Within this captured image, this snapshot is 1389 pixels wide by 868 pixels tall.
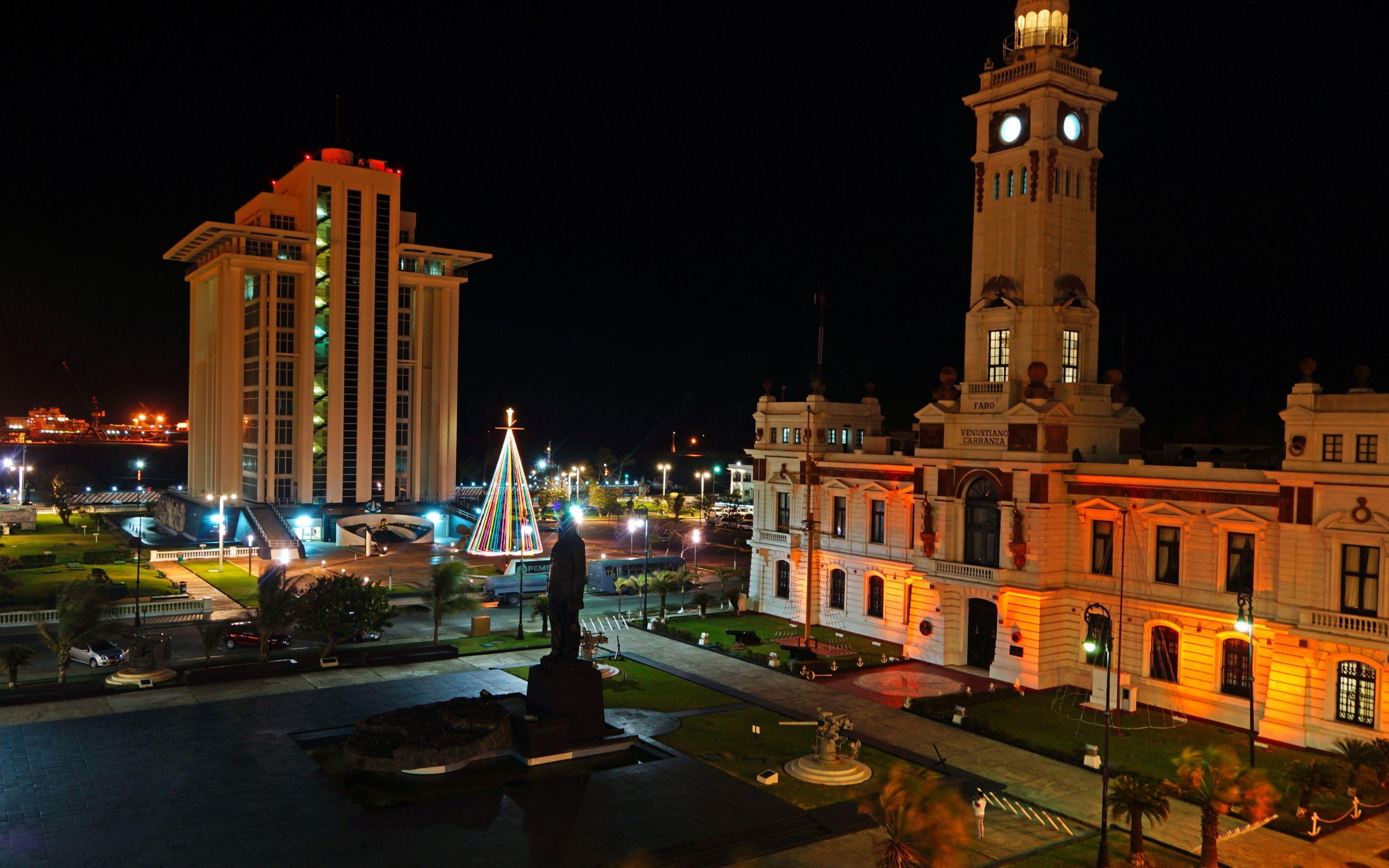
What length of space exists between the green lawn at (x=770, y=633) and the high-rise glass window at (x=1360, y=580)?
19.0 m

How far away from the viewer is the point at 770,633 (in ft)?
173

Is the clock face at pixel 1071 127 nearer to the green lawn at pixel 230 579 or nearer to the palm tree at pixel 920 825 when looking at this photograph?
the palm tree at pixel 920 825

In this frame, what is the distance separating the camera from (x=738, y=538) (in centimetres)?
9081

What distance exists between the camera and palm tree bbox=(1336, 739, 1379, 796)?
28.0 meters

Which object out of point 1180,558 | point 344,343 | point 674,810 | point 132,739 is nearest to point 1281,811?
point 1180,558

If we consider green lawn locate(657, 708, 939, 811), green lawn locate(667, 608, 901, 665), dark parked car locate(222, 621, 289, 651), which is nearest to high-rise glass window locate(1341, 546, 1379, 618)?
green lawn locate(657, 708, 939, 811)

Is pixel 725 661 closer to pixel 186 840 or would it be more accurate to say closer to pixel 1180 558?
pixel 1180 558

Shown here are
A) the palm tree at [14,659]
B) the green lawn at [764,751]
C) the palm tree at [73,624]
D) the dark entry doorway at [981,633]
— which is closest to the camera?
the green lawn at [764,751]

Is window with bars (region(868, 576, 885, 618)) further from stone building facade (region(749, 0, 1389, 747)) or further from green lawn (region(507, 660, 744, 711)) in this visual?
green lawn (region(507, 660, 744, 711))

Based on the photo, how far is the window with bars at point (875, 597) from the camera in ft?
170

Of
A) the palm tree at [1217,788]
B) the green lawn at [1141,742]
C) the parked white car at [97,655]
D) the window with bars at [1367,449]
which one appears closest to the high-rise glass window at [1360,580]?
the window with bars at [1367,449]

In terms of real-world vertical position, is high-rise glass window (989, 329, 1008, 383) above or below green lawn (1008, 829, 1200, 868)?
above

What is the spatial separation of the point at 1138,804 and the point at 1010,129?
31.8 meters

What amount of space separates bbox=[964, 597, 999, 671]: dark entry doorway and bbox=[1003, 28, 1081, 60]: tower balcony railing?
24.5 m
